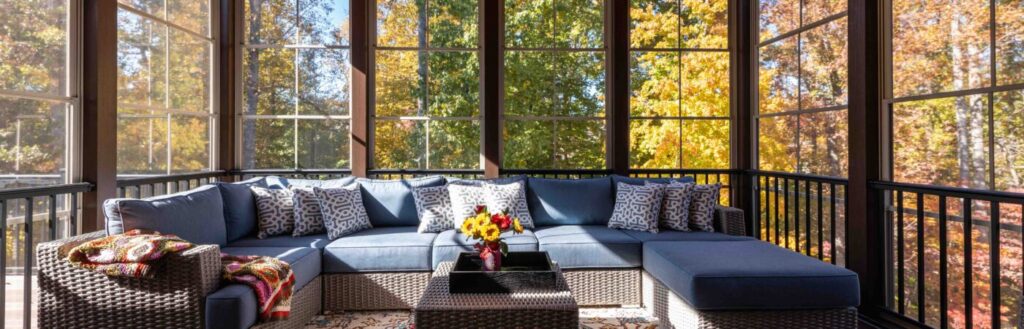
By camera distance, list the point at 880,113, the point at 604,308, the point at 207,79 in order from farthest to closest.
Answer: the point at 207,79, the point at 604,308, the point at 880,113

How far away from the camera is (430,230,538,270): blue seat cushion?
350 cm

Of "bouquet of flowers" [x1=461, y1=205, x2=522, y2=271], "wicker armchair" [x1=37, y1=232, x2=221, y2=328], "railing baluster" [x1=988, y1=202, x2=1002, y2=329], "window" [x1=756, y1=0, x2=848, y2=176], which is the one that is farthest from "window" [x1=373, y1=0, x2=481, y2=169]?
"railing baluster" [x1=988, y1=202, x2=1002, y2=329]

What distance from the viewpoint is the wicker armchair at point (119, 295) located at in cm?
235

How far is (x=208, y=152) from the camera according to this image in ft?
15.5

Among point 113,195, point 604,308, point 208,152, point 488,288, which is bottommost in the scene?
point 604,308

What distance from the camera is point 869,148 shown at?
128 inches

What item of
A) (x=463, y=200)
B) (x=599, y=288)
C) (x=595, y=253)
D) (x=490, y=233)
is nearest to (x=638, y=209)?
(x=595, y=253)

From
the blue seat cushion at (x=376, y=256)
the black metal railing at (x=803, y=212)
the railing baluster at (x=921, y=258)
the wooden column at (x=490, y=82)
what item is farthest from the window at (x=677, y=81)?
the blue seat cushion at (x=376, y=256)

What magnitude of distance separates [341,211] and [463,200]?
2.79 ft

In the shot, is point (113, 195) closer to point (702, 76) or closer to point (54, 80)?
point (54, 80)

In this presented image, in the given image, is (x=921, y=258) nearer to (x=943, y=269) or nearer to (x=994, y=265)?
(x=943, y=269)

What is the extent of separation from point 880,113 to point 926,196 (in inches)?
21.1

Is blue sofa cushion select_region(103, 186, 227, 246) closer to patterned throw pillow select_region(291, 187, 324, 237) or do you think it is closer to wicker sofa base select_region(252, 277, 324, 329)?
patterned throw pillow select_region(291, 187, 324, 237)

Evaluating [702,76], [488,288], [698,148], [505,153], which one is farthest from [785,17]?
[488,288]
